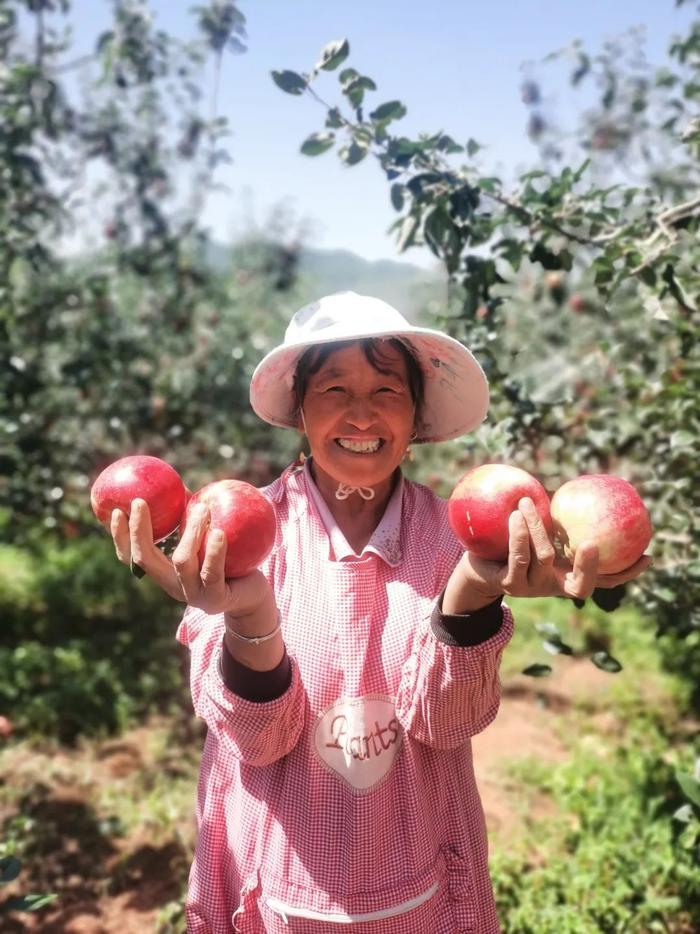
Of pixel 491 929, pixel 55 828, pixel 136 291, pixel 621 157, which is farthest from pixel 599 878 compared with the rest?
pixel 136 291

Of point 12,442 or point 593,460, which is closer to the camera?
point 593,460

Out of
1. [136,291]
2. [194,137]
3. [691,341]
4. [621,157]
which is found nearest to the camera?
[691,341]

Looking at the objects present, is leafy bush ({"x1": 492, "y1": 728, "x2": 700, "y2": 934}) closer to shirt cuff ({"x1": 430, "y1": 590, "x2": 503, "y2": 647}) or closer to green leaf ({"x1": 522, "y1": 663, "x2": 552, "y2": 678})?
green leaf ({"x1": 522, "y1": 663, "x2": 552, "y2": 678})

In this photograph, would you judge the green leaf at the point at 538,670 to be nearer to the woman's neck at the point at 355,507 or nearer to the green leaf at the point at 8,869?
the woman's neck at the point at 355,507

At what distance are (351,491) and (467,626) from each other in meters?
0.34

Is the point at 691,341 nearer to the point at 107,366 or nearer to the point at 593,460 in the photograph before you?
the point at 593,460

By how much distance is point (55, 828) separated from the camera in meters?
2.86

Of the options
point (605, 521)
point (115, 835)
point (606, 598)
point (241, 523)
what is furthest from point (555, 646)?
point (115, 835)

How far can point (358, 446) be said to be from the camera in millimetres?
1262

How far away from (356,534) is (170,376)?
405cm

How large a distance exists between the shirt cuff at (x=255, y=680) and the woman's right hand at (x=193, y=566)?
10 cm

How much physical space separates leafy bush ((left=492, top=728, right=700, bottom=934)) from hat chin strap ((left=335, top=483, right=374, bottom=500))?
127 cm

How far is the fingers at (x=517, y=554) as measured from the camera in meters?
0.99

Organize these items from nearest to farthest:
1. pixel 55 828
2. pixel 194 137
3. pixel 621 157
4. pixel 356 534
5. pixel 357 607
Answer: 1. pixel 357 607
2. pixel 356 534
3. pixel 55 828
4. pixel 621 157
5. pixel 194 137
